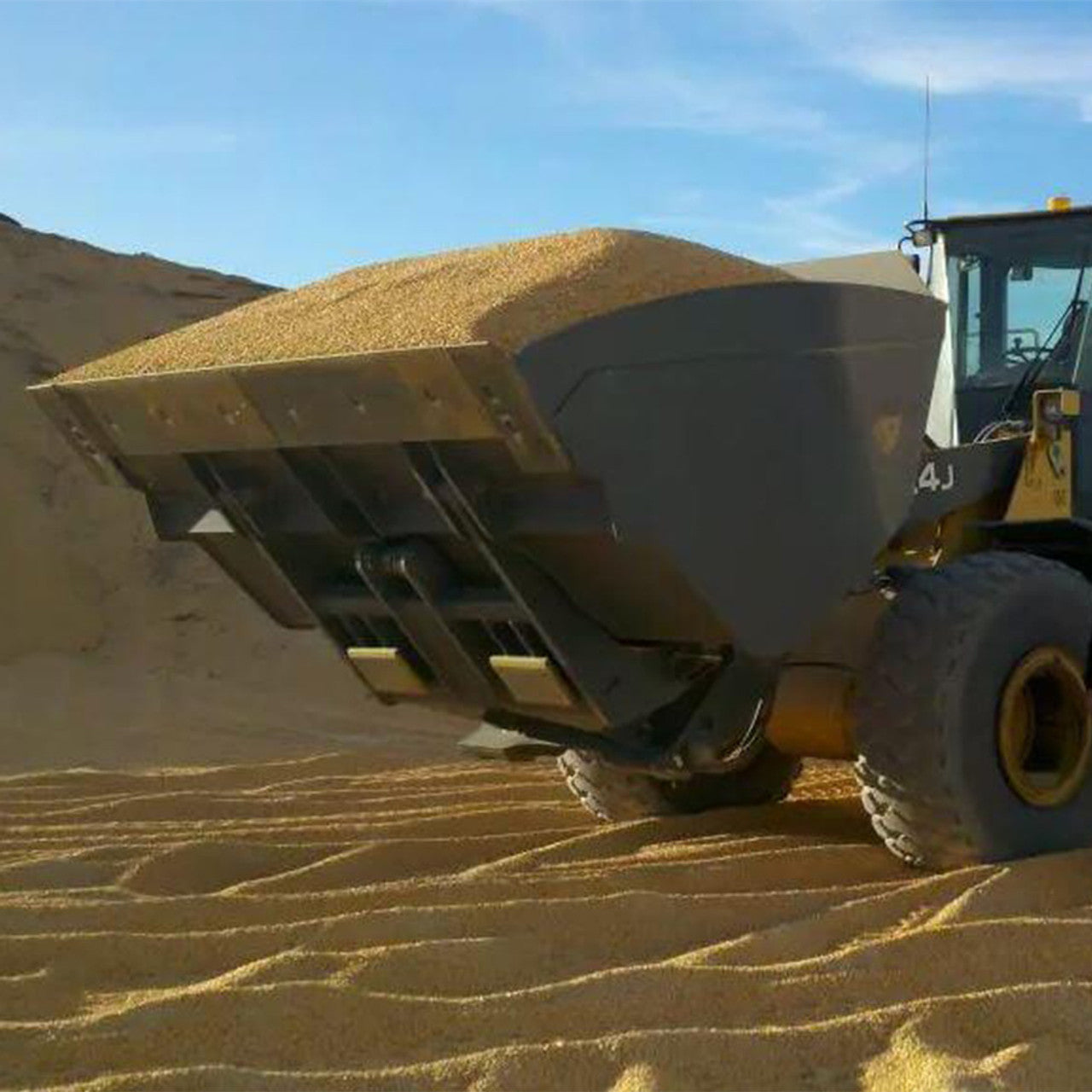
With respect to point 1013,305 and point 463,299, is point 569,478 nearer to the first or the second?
point 463,299

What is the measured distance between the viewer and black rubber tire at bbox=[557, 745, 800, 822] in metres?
6.53

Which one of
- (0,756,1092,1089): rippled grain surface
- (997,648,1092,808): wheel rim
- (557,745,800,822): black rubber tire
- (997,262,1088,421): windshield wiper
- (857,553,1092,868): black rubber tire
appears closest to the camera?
(0,756,1092,1089): rippled grain surface

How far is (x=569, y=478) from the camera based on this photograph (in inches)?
183

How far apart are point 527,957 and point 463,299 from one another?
1.59m

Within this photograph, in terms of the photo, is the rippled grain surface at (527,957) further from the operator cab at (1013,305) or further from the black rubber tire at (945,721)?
the operator cab at (1013,305)

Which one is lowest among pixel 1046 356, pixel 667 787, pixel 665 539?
pixel 667 787

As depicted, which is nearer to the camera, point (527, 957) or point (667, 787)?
point (527, 957)

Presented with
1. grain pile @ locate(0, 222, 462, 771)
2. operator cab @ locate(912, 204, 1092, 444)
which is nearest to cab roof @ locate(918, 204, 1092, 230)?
operator cab @ locate(912, 204, 1092, 444)

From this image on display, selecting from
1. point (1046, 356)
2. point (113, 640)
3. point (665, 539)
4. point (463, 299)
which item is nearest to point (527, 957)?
point (665, 539)

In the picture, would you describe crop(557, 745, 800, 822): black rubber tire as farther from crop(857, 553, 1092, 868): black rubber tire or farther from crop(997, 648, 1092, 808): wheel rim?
crop(857, 553, 1092, 868): black rubber tire

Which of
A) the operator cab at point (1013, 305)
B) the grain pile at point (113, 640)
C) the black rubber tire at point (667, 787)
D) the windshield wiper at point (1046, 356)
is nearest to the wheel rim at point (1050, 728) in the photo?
the black rubber tire at point (667, 787)

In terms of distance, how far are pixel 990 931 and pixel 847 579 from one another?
1.03m

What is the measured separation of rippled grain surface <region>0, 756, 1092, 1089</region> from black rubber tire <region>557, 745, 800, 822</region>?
150 mm

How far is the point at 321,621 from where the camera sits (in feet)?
18.5
